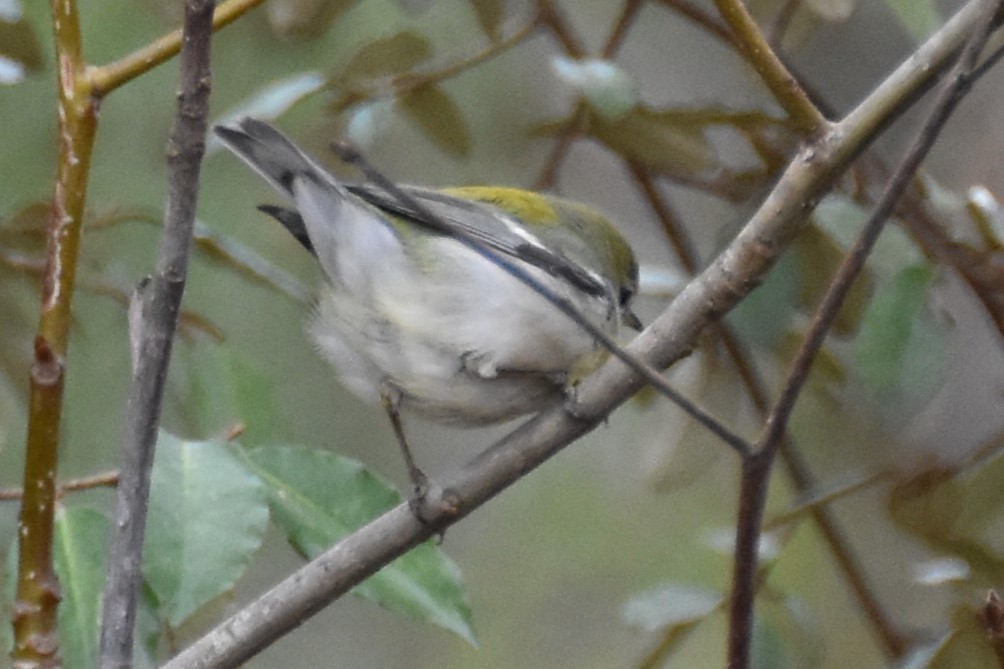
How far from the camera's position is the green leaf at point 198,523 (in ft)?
3.60

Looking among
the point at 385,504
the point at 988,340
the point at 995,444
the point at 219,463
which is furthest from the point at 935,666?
the point at 988,340

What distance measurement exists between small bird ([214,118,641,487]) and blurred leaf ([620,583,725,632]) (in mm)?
238

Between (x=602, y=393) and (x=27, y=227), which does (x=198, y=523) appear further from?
(x=27, y=227)

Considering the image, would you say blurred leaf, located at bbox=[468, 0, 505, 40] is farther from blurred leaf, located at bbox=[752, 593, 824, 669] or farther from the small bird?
blurred leaf, located at bbox=[752, 593, 824, 669]

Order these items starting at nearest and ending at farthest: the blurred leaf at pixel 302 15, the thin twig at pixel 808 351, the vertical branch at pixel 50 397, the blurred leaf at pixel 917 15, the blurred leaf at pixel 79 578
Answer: the thin twig at pixel 808 351 < the vertical branch at pixel 50 397 < the blurred leaf at pixel 79 578 < the blurred leaf at pixel 917 15 < the blurred leaf at pixel 302 15

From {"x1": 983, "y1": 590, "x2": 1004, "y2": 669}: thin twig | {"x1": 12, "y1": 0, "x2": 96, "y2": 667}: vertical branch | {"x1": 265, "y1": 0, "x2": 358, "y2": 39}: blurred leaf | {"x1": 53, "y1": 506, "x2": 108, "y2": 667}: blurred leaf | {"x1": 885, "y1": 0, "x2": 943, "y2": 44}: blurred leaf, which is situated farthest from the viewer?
{"x1": 265, "y1": 0, "x2": 358, "y2": 39}: blurred leaf

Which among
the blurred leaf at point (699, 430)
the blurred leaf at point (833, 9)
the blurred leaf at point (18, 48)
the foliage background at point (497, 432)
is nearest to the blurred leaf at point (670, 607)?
the foliage background at point (497, 432)

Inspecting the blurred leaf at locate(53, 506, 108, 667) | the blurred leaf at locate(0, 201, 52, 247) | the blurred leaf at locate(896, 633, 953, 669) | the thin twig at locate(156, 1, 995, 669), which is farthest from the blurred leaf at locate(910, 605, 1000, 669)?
the blurred leaf at locate(0, 201, 52, 247)

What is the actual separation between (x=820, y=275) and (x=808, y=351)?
33.6 inches

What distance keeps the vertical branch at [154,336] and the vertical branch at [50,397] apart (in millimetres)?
66

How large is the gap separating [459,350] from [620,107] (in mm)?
322

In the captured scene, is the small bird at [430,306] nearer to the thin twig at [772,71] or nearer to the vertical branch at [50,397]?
the vertical branch at [50,397]

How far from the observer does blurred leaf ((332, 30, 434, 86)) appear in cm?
155

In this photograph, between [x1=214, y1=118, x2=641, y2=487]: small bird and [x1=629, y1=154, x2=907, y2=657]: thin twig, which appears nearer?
[x1=214, y1=118, x2=641, y2=487]: small bird
